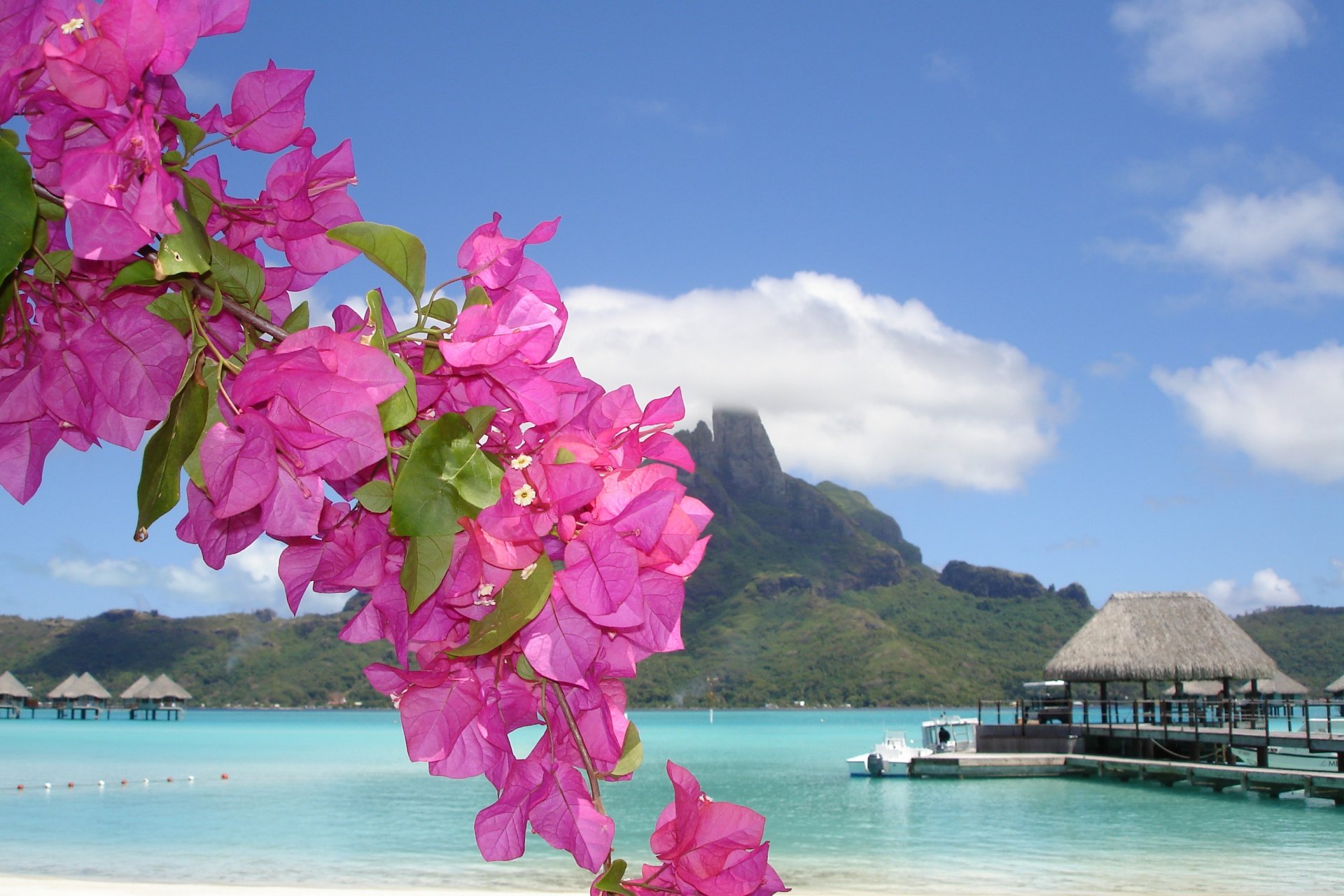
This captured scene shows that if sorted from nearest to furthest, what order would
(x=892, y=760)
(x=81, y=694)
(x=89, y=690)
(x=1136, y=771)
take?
1. (x=1136, y=771)
2. (x=892, y=760)
3. (x=81, y=694)
4. (x=89, y=690)

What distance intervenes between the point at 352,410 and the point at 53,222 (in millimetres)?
226

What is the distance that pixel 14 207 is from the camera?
1.67ft

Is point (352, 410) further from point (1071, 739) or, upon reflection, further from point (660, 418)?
point (1071, 739)

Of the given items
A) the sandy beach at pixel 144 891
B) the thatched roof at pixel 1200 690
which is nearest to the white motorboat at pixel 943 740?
the thatched roof at pixel 1200 690

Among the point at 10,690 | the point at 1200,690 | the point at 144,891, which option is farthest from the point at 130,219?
the point at 10,690

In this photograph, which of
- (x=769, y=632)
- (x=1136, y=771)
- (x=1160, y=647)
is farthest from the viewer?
(x=769, y=632)

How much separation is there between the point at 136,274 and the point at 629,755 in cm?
40

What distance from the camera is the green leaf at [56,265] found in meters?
0.59

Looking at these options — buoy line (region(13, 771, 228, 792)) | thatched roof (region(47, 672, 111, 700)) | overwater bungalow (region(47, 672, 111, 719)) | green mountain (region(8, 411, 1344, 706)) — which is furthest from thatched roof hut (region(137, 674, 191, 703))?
buoy line (region(13, 771, 228, 792))

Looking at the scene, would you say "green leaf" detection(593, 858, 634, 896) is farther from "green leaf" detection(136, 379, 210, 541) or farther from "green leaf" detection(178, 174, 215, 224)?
"green leaf" detection(178, 174, 215, 224)

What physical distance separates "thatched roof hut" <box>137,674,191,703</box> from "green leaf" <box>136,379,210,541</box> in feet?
224

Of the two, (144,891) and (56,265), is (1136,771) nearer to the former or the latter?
(144,891)

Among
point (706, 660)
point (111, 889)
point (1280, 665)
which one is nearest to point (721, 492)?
point (706, 660)

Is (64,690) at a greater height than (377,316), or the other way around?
(377,316)
